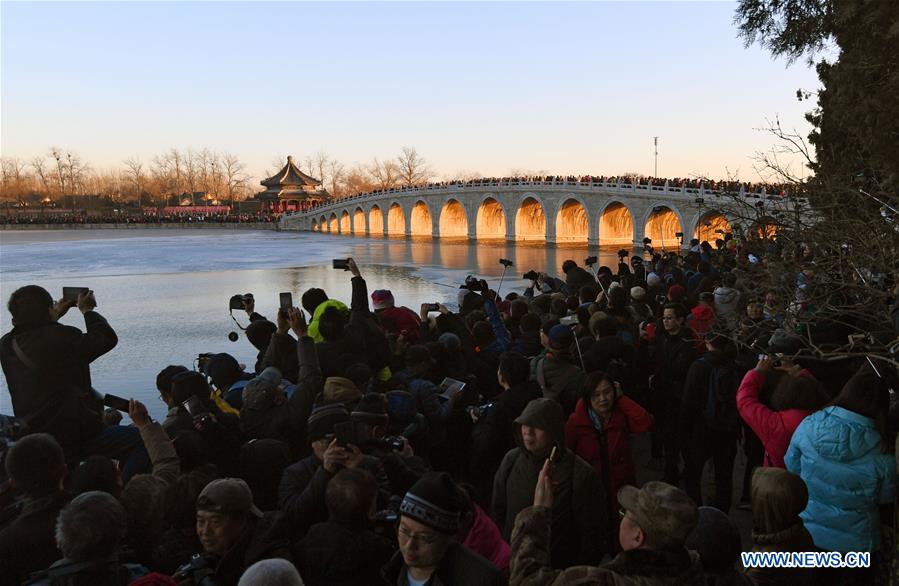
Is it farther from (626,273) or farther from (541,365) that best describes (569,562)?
(626,273)

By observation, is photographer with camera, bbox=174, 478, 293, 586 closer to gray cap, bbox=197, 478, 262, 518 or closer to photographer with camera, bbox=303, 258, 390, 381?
gray cap, bbox=197, 478, 262, 518

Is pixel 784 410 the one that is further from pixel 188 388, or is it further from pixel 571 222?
pixel 571 222

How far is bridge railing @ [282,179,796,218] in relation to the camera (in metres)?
31.0

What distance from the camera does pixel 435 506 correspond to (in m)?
2.18

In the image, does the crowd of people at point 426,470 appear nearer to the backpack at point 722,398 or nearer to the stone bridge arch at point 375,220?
the backpack at point 722,398

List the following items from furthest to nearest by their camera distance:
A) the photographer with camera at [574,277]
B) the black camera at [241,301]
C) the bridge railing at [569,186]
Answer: the bridge railing at [569,186] < the photographer with camera at [574,277] < the black camera at [241,301]

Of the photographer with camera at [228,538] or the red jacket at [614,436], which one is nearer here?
the photographer with camera at [228,538]

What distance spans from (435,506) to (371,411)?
1.09 m

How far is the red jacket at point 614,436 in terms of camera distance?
3602 mm

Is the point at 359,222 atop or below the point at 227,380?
below

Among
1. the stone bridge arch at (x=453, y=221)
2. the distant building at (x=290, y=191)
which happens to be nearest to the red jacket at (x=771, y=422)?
the stone bridge arch at (x=453, y=221)

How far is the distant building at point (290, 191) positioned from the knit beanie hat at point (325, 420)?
3108 inches

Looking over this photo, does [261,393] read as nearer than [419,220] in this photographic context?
Yes

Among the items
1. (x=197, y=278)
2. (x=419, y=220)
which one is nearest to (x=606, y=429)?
(x=197, y=278)
